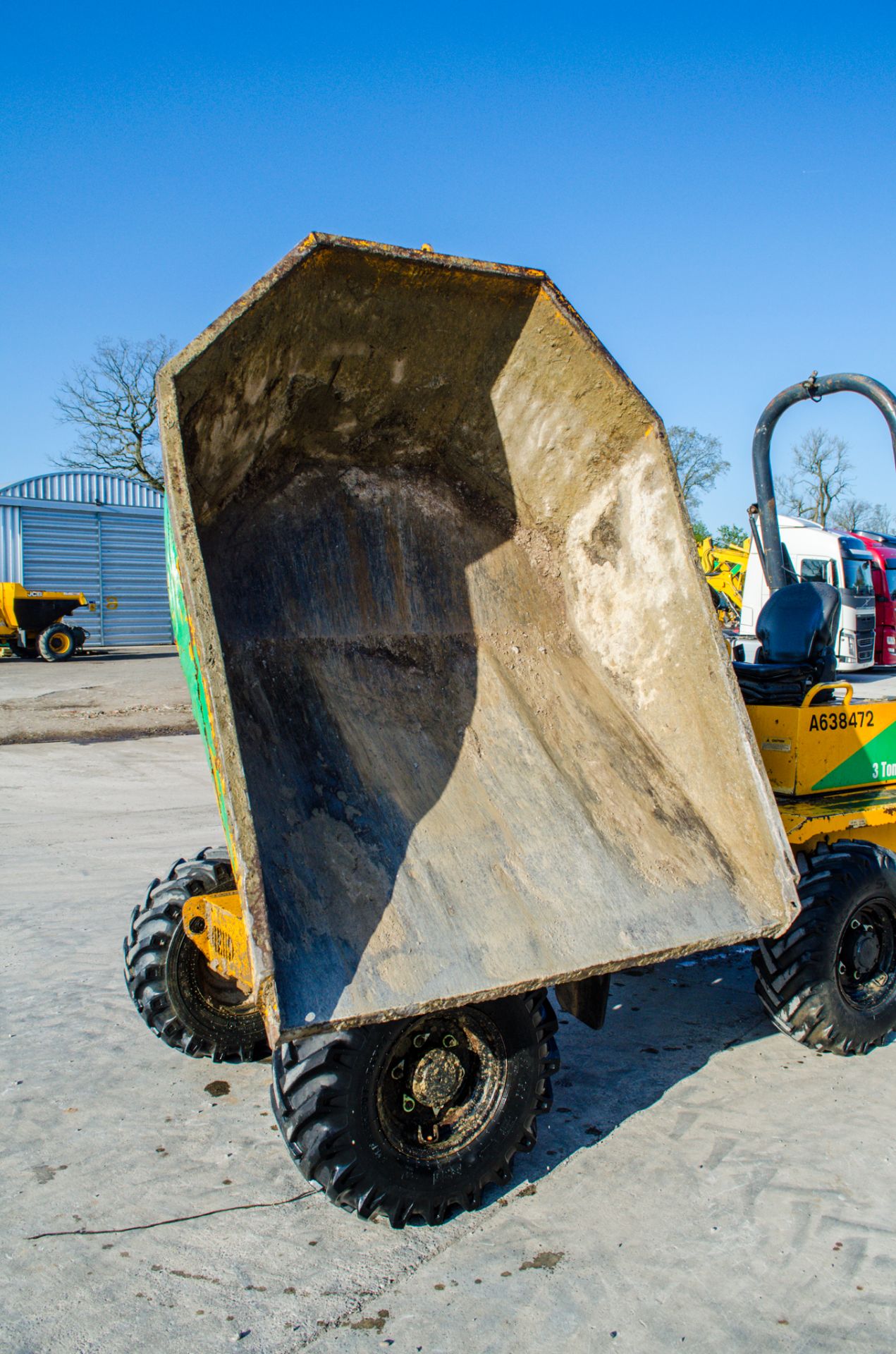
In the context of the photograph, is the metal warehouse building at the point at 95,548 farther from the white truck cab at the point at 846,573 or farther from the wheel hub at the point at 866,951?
the wheel hub at the point at 866,951

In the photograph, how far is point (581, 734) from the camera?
12.7ft

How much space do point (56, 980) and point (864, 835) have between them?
4063 millimetres

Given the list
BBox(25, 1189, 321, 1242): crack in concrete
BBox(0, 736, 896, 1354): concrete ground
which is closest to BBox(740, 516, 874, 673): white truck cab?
BBox(0, 736, 896, 1354): concrete ground

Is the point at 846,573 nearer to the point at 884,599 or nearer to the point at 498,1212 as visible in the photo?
the point at 884,599

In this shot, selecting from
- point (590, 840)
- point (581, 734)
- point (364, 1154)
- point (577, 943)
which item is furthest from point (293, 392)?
point (364, 1154)

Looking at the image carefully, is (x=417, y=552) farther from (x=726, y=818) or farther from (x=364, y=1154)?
(x=364, y=1154)

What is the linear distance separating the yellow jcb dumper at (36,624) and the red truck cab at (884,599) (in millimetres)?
18825

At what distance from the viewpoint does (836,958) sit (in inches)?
164

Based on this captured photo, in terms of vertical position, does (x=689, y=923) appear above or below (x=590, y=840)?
below

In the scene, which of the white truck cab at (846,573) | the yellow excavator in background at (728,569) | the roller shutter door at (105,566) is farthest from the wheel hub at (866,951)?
the roller shutter door at (105,566)

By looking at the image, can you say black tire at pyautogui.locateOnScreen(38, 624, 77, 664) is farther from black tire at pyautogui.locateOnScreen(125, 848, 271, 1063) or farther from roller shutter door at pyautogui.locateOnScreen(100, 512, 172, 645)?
black tire at pyautogui.locateOnScreen(125, 848, 271, 1063)

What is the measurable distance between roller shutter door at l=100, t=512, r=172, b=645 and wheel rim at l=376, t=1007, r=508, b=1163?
29813 mm

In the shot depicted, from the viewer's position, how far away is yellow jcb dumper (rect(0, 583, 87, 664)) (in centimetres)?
2405

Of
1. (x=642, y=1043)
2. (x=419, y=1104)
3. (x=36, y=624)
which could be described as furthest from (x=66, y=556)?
(x=419, y=1104)
